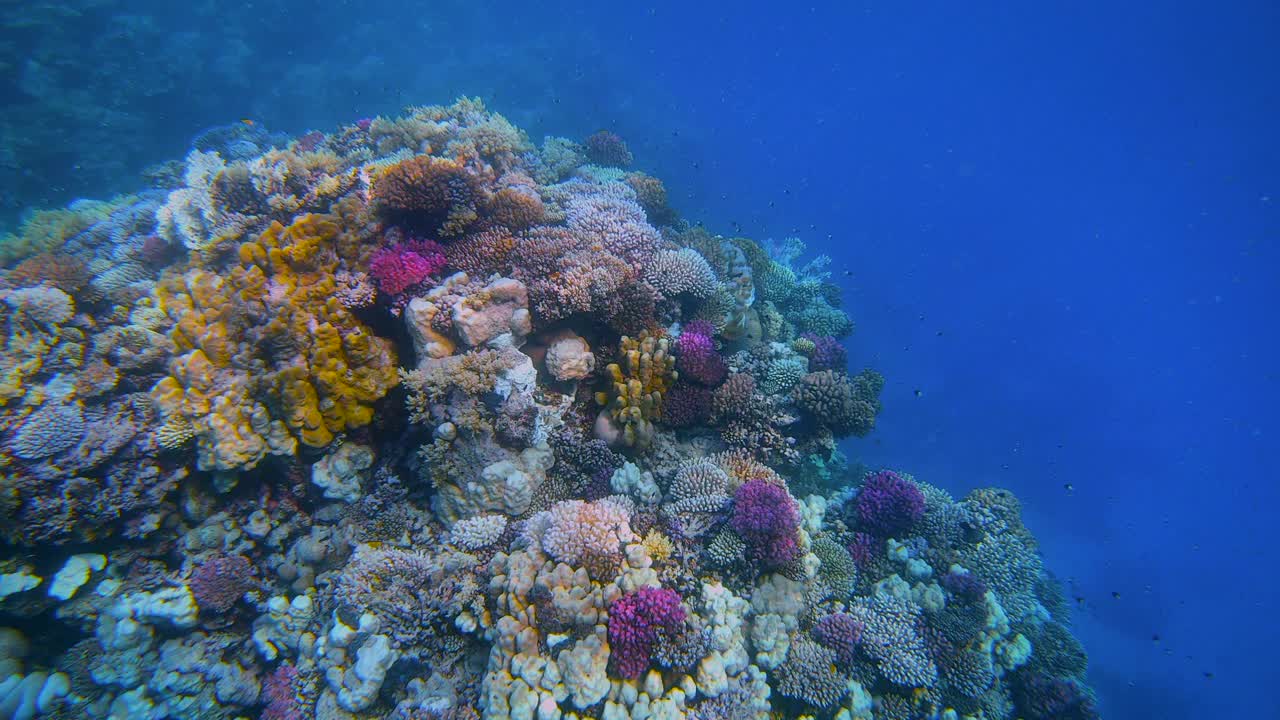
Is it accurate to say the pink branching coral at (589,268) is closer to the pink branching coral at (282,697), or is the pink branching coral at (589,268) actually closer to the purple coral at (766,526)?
the purple coral at (766,526)

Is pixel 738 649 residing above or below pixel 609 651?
above

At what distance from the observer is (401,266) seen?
595 cm

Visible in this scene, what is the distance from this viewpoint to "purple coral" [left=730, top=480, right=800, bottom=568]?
5035 millimetres

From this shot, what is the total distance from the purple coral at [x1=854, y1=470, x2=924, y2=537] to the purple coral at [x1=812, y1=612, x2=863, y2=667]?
1885 millimetres

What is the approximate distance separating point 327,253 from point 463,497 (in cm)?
347

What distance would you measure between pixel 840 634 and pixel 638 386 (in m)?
3.62

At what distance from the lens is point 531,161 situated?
1113cm

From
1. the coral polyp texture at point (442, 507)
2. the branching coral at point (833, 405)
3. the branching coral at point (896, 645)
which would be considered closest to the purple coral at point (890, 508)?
the coral polyp texture at point (442, 507)

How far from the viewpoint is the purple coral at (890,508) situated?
6910 millimetres


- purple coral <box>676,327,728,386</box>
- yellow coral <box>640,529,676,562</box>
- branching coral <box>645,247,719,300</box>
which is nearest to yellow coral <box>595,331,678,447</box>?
purple coral <box>676,327,728,386</box>

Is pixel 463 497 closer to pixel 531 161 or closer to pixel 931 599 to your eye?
pixel 931 599

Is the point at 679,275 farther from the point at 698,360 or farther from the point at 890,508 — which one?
the point at 890,508

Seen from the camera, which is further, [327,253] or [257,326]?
[327,253]

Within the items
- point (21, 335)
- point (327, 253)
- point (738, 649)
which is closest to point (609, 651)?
point (738, 649)
